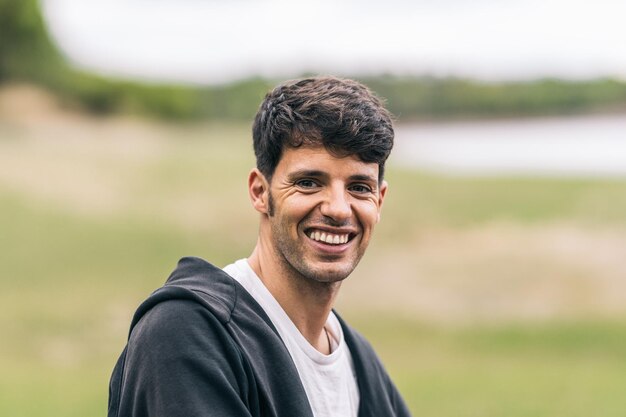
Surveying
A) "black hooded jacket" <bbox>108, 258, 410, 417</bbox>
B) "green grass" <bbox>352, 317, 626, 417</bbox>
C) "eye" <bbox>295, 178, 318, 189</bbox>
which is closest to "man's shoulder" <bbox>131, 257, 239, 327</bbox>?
"black hooded jacket" <bbox>108, 258, 410, 417</bbox>

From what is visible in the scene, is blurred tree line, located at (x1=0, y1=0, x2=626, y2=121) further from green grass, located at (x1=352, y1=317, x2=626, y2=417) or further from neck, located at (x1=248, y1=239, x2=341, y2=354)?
neck, located at (x1=248, y1=239, x2=341, y2=354)

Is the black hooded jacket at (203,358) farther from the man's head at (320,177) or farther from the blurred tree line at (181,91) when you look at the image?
the blurred tree line at (181,91)

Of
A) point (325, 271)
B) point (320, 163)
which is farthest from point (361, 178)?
point (325, 271)

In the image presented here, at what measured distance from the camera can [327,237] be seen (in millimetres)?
3184

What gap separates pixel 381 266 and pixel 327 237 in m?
22.2

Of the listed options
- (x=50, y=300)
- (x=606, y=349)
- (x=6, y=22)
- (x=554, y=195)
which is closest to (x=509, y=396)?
(x=606, y=349)

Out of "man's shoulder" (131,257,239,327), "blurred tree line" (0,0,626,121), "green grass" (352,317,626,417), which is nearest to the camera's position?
"man's shoulder" (131,257,239,327)

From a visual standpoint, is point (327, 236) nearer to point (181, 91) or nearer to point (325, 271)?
point (325, 271)

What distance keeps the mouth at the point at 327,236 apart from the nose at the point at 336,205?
0.05 meters

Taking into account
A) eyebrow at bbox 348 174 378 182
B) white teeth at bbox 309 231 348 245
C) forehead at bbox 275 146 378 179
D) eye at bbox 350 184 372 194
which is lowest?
white teeth at bbox 309 231 348 245

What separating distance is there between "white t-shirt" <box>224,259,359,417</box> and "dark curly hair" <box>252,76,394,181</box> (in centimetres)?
Result: 33

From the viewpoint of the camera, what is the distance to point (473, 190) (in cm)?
3045

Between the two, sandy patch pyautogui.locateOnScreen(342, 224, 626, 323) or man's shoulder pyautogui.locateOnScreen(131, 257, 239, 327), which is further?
sandy patch pyautogui.locateOnScreen(342, 224, 626, 323)

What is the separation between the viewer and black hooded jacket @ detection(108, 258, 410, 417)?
2.80m
